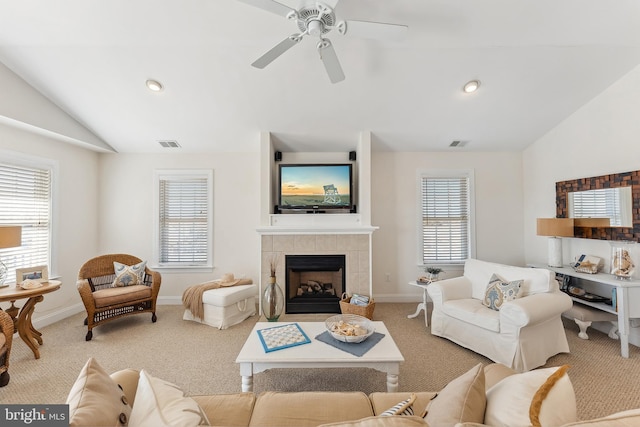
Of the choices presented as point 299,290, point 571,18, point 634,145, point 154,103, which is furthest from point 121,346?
point 634,145

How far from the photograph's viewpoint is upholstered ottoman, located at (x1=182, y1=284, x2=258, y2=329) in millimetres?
3309

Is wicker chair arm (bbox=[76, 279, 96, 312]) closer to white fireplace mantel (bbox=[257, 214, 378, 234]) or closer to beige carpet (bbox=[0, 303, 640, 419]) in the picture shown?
beige carpet (bbox=[0, 303, 640, 419])

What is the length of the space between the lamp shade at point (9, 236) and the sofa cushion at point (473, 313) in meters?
4.26

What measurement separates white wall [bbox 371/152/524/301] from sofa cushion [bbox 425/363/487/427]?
3.23 m

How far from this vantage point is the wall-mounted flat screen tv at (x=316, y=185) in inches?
154

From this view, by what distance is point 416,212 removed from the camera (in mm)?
4297

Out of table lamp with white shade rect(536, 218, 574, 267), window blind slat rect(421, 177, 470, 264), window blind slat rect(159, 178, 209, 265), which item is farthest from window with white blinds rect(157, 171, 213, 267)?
table lamp with white shade rect(536, 218, 574, 267)

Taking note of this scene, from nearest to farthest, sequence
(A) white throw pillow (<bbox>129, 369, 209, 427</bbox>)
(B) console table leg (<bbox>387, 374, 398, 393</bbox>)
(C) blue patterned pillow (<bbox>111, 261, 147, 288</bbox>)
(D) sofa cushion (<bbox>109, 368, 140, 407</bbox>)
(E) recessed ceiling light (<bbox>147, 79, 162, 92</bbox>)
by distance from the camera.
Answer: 1. (A) white throw pillow (<bbox>129, 369, 209, 427</bbox>)
2. (D) sofa cushion (<bbox>109, 368, 140, 407</bbox>)
3. (B) console table leg (<bbox>387, 374, 398, 393</bbox>)
4. (E) recessed ceiling light (<bbox>147, 79, 162, 92</bbox>)
5. (C) blue patterned pillow (<bbox>111, 261, 147, 288</bbox>)

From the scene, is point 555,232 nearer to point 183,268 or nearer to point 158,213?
point 183,268

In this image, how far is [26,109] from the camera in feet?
9.62

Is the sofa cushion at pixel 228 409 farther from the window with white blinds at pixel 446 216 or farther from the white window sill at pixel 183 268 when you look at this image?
the window with white blinds at pixel 446 216

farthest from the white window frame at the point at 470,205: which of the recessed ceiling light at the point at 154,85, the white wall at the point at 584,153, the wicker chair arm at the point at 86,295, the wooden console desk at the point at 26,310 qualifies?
the wooden console desk at the point at 26,310

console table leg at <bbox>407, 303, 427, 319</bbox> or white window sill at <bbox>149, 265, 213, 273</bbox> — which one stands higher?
white window sill at <bbox>149, 265, 213, 273</bbox>

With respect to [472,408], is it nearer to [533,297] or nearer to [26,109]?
[533,297]
